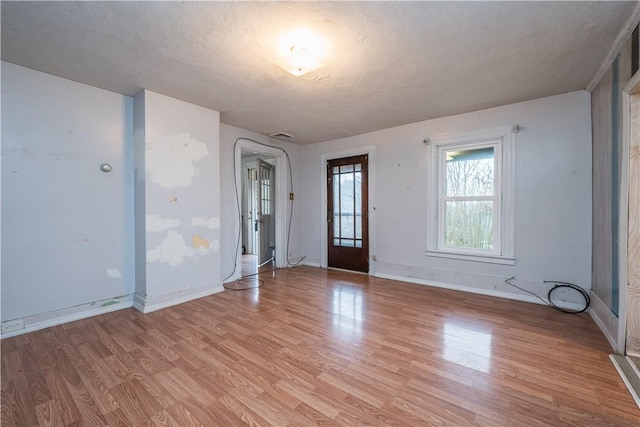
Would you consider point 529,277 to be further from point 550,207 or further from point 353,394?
point 353,394

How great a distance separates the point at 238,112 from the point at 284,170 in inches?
65.3

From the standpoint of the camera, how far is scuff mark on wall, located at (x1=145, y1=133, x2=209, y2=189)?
2861 millimetres

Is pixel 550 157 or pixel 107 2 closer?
pixel 107 2

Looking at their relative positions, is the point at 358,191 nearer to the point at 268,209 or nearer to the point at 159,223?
the point at 268,209

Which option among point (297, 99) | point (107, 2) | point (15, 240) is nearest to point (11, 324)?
point (15, 240)

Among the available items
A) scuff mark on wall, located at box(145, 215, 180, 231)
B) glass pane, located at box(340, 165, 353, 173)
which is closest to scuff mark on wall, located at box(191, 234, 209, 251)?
scuff mark on wall, located at box(145, 215, 180, 231)

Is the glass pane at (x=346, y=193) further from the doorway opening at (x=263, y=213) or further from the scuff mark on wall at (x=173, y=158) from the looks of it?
the scuff mark on wall at (x=173, y=158)

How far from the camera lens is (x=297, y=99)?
3.06 meters

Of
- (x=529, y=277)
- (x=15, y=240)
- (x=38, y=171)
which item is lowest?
(x=529, y=277)

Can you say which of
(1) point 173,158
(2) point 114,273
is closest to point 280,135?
(1) point 173,158

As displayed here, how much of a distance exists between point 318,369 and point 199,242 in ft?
7.31

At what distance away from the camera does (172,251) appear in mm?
3027

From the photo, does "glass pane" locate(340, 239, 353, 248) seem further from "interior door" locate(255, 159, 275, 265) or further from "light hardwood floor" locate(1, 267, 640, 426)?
"light hardwood floor" locate(1, 267, 640, 426)

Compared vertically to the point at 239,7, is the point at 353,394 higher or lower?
lower
